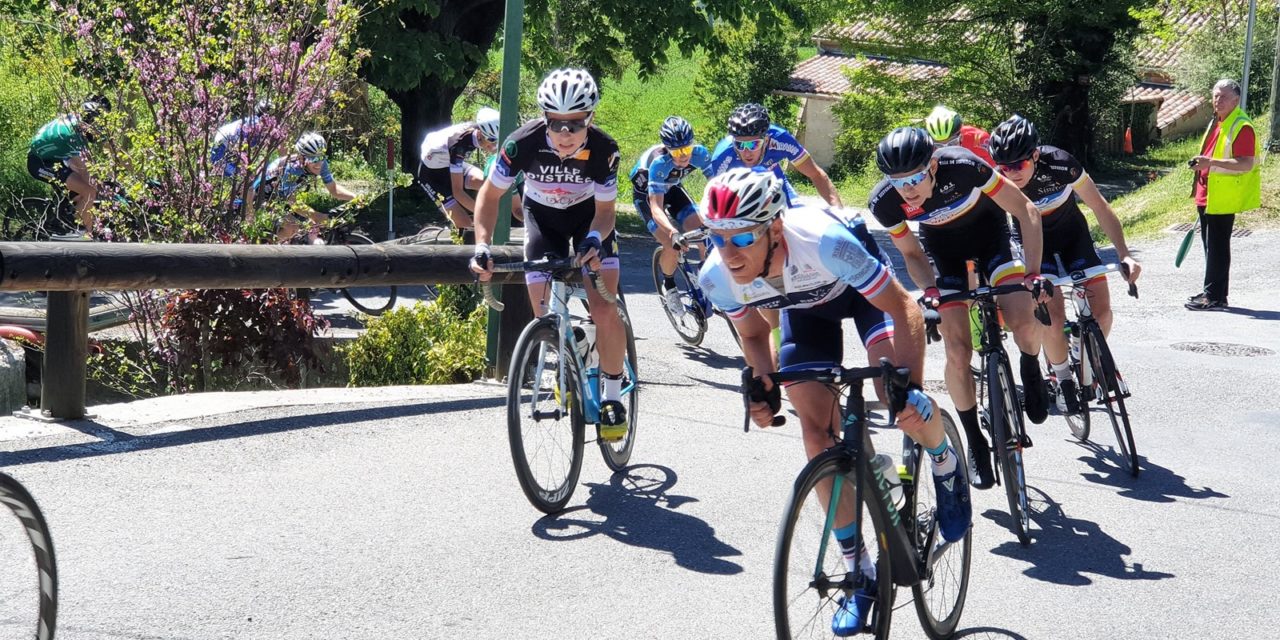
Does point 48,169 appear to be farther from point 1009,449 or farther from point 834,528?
point 834,528

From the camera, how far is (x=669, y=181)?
1083cm

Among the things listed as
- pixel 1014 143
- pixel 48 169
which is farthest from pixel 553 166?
pixel 48 169

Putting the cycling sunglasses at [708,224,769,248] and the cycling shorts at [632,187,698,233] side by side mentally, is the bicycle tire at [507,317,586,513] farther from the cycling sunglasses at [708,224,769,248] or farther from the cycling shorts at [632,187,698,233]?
the cycling shorts at [632,187,698,233]

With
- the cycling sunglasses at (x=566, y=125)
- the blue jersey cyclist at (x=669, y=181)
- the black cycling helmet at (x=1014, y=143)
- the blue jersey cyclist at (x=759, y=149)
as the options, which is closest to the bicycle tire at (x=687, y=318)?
the blue jersey cyclist at (x=669, y=181)

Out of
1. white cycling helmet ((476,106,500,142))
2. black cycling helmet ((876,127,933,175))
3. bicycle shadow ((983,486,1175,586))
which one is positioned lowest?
bicycle shadow ((983,486,1175,586))

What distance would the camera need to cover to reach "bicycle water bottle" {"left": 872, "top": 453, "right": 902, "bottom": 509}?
4.54m

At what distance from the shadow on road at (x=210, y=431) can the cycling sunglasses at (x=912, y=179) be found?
3402 millimetres

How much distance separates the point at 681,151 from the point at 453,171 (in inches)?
121

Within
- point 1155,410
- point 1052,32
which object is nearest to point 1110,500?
point 1155,410

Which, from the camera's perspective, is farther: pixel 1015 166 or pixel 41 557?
pixel 1015 166

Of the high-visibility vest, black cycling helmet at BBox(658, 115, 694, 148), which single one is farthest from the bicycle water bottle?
the high-visibility vest

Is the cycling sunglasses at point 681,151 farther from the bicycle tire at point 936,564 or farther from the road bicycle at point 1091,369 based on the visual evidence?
the bicycle tire at point 936,564

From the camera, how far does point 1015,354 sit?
38.8ft

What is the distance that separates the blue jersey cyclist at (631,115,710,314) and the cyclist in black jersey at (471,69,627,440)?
2.98 meters
